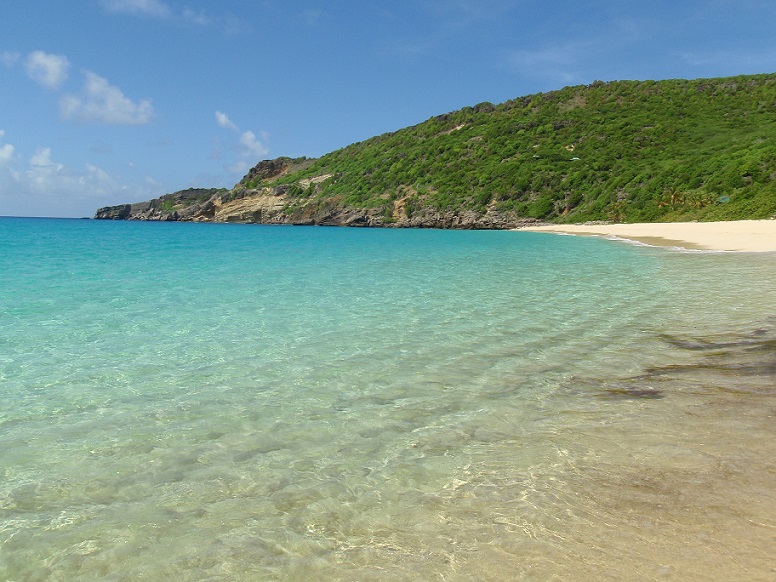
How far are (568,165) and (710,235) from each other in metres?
42.7

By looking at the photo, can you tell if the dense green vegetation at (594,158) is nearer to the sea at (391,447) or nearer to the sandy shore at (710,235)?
the sandy shore at (710,235)

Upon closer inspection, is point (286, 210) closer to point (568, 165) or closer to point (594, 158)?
point (568, 165)

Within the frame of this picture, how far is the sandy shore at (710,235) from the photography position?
2727 centimetres

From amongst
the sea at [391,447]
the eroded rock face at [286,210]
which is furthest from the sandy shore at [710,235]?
the eroded rock face at [286,210]

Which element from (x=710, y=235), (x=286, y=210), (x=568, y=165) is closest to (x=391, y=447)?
(x=710, y=235)

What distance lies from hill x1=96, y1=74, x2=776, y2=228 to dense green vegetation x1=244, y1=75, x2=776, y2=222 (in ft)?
0.64

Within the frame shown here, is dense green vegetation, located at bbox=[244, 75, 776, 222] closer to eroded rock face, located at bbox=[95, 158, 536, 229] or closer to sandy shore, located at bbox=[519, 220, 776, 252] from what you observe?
eroded rock face, located at bbox=[95, 158, 536, 229]

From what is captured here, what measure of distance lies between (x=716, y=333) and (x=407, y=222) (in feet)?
257

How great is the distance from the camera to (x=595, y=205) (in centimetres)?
6391

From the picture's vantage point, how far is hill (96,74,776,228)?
55.1 meters

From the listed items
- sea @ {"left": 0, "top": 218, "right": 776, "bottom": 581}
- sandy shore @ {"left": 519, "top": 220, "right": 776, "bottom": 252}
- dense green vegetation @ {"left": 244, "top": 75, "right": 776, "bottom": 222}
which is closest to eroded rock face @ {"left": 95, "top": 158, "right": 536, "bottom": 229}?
dense green vegetation @ {"left": 244, "top": 75, "right": 776, "bottom": 222}

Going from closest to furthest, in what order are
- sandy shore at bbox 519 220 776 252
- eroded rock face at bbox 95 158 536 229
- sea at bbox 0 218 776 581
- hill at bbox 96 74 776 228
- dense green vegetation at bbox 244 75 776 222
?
sea at bbox 0 218 776 581
sandy shore at bbox 519 220 776 252
dense green vegetation at bbox 244 75 776 222
hill at bbox 96 74 776 228
eroded rock face at bbox 95 158 536 229

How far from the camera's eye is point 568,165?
74.5m

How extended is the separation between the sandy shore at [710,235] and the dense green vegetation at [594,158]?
5.83 metres
